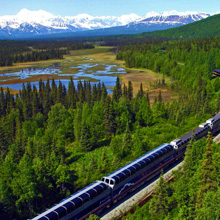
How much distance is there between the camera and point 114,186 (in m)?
35.7

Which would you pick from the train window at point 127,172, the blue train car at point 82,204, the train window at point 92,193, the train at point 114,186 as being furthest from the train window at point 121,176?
the train window at point 92,193

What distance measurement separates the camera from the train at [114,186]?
30375mm

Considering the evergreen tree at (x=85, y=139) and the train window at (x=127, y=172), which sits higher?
the train window at (x=127, y=172)

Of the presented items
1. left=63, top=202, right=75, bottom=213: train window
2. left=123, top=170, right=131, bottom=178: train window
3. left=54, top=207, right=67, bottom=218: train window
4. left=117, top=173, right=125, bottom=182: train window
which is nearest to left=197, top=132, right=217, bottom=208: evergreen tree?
left=123, top=170, right=131, bottom=178: train window

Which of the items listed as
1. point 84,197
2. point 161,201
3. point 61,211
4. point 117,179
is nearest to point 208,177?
point 161,201

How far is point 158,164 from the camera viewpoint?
44375mm

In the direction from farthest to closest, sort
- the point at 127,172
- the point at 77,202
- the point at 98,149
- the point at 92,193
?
the point at 98,149 < the point at 127,172 < the point at 92,193 < the point at 77,202

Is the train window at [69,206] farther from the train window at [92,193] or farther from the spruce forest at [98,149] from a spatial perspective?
the spruce forest at [98,149]

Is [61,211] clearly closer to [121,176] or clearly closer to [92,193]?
[92,193]

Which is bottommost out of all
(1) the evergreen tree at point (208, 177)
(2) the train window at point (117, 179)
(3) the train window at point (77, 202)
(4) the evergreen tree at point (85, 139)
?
(4) the evergreen tree at point (85, 139)

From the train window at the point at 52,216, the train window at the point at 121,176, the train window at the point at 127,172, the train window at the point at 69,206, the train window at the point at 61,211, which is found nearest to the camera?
the train window at the point at 52,216

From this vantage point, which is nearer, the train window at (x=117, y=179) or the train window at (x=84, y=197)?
the train window at (x=84, y=197)

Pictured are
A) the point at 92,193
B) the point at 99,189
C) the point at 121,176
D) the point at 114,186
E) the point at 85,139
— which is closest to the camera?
the point at 92,193

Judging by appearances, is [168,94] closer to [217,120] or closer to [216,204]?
[217,120]
